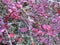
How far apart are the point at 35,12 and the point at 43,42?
0.49 meters

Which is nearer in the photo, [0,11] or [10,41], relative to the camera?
[10,41]

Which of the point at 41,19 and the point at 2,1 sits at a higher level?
the point at 2,1

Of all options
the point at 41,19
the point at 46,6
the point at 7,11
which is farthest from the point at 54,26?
the point at 7,11

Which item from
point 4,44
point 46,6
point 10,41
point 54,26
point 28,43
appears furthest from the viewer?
point 46,6

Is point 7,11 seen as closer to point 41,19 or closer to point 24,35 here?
point 24,35

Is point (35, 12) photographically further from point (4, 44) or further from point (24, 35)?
point (4, 44)

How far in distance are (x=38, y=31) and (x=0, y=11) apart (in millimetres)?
534

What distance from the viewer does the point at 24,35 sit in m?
2.45

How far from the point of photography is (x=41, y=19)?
9.35 ft

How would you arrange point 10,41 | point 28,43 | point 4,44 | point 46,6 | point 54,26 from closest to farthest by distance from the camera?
point 10,41
point 4,44
point 28,43
point 54,26
point 46,6

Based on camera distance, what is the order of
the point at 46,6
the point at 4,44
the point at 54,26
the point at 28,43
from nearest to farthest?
1. the point at 4,44
2. the point at 28,43
3. the point at 54,26
4. the point at 46,6

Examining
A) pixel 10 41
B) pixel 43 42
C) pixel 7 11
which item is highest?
pixel 7 11

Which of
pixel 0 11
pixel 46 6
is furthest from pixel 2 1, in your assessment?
pixel 46 6

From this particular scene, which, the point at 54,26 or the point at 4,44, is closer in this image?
the point at 4,44
